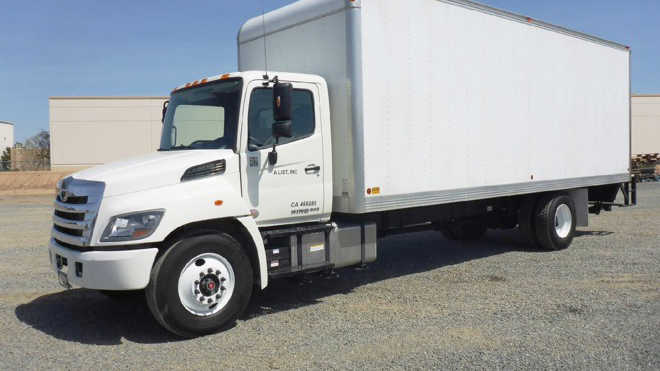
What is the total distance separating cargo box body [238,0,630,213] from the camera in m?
6.45

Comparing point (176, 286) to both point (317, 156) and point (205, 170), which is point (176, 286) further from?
point (317, 156)

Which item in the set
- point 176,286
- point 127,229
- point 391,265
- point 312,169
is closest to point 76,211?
point 127,229

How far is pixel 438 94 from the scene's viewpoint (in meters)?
7.34

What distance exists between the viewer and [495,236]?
11.9m

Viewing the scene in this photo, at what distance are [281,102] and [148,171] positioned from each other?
58.6 inches

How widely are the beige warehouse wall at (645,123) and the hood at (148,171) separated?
4316cm

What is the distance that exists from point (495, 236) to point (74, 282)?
8.95m

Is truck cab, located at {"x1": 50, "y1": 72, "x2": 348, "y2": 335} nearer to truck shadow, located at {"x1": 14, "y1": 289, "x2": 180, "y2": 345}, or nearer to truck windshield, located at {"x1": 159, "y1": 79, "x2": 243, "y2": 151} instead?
truck windshield, located at {"x1": 159, "y1": 79, "x2": 243, "y2": 151}

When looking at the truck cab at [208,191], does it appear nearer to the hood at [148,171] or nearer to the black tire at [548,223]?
the hood at [148,171]

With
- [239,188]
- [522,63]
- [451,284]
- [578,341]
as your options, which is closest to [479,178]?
[451,284]

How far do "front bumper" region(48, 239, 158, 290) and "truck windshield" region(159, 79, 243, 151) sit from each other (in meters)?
1.46

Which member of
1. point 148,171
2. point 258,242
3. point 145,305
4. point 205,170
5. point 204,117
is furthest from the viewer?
point 145,305

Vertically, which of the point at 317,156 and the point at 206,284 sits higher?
the point at 317,156

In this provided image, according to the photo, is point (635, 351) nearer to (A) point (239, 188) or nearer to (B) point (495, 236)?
(A) point (239, 188)
